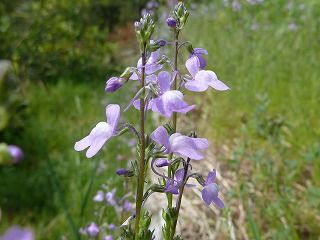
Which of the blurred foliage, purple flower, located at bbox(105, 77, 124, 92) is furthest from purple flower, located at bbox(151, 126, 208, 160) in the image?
the blurred foliage

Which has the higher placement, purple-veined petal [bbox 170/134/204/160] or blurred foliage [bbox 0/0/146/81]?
blurred foliage [bbox 0/0/146/81]

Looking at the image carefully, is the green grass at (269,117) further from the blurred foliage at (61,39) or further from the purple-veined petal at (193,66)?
the blurred foliage at (61,39)

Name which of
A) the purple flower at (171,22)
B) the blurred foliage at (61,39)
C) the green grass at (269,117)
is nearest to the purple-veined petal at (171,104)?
the purple flower at (171,22)

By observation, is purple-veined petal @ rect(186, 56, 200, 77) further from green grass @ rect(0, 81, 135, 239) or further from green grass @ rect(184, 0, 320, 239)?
green grass @ rect(0, 81, 135, 239)

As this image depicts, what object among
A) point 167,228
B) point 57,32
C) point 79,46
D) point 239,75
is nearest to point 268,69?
point 239,75

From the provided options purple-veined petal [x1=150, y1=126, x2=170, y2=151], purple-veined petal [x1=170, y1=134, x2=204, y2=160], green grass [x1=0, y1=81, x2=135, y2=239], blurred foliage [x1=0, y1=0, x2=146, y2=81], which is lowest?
purple-veined petal [x1=170, y1=134, x2=204, y2=160]
